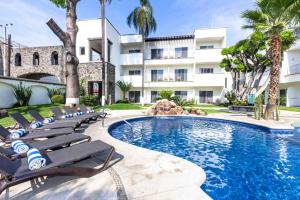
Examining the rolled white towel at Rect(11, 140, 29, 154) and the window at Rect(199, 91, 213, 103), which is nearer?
the rolled white towel at Rect(11, 140, 29, 154)

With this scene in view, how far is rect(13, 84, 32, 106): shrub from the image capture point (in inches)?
565

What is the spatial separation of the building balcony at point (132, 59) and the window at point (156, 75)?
8.87 feet

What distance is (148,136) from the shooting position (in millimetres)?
7922

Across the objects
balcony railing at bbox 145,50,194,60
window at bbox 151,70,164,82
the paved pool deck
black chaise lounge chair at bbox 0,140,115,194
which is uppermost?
balcony railing at bbox 145,50,194,60

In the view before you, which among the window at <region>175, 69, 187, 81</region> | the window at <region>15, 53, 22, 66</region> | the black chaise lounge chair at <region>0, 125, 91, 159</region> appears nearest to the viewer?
the black chaise lounge chair at <region>0, 125, 91, 159</region>

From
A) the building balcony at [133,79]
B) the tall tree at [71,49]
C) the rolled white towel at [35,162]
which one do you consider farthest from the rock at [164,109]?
the building balcony at [133,79]

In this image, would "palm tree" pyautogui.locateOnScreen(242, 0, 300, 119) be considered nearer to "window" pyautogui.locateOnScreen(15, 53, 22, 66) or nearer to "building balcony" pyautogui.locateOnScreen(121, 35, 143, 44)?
"building balcony" pyautogui.locateOnScreen(121, 35, 143, 44)

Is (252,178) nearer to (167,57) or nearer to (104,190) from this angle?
(104,190)

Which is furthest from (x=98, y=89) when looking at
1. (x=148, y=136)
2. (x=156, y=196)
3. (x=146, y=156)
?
(x=156, y=196)

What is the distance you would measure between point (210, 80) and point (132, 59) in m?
11.3

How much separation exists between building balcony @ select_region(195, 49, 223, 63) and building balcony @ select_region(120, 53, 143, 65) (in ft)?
25.8

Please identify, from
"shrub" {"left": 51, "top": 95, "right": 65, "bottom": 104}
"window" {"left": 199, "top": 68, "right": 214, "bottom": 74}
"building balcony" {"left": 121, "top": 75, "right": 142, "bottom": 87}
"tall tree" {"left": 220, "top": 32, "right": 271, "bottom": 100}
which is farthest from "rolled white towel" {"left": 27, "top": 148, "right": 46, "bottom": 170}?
"window" {"left": 199, "top": 68, "right": 214, "bottom": 74}

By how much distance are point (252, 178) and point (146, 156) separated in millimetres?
2494

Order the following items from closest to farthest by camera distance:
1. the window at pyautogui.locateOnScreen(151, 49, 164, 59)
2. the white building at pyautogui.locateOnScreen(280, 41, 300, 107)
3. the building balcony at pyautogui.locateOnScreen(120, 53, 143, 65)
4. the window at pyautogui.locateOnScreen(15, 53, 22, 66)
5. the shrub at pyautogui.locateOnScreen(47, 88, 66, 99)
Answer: the shrub at pyautogui.locateOnScreen(47, 88, 66, 99) < the white building at pyautogui.locateOnScreen(280, 41, 300, 107) < the window at pyautogui.locateOnScreen(15, 53, 22, 66) < the building balcony at pyautogui.locateOnScreen(120, 53, 143, 65) < the window at pyautogui.locateOnScreen(151, 49, 164, 59)
